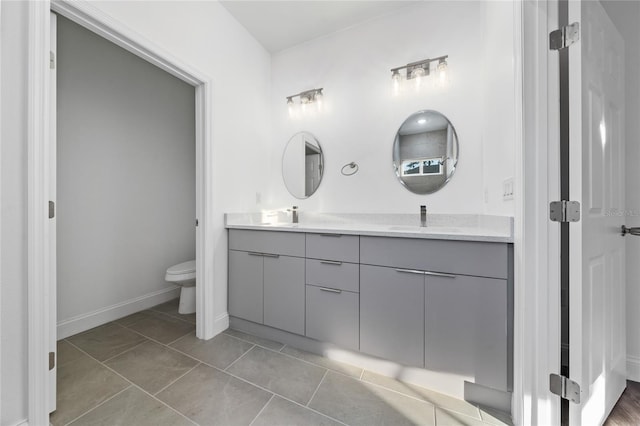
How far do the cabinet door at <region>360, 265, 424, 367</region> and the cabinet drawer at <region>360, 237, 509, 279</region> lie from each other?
2.7 inches

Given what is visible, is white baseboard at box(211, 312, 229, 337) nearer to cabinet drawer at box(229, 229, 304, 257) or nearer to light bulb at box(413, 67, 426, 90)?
cabinet drawer at box(229, 229, 304, 257)

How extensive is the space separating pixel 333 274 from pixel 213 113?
154cm

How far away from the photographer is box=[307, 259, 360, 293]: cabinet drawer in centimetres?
155

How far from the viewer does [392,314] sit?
56.4 inches

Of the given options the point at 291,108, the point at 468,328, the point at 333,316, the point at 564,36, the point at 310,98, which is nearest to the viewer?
the point at 564,36

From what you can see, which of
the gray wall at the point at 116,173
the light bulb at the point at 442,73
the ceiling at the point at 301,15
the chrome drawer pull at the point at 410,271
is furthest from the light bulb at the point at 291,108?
the chrome drawer pull at the point at 410,271

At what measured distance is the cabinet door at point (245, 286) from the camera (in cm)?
191

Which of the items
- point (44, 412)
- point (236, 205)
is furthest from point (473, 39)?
point (44, 412)

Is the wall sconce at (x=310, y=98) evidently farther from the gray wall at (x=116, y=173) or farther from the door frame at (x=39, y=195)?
the door frame at (x=39, y=195)

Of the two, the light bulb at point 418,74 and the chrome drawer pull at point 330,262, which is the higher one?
the light bulb at point 418,74

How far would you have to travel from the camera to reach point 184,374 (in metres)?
1.46

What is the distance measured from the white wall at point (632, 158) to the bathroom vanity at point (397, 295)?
0.74 m

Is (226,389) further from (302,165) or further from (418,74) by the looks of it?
(418,74)

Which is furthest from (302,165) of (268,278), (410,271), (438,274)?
(438,274)
